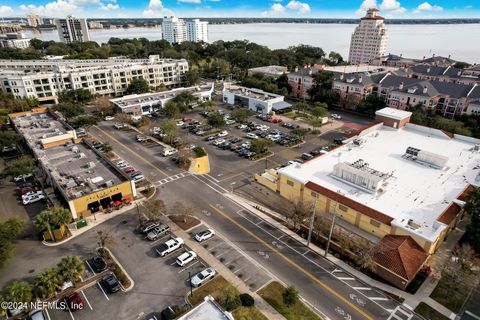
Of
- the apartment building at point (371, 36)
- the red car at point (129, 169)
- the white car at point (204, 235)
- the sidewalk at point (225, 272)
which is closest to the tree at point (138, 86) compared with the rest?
the red car at point (129, 169)

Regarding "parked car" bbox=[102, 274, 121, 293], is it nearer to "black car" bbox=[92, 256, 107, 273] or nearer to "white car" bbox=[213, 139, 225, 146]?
"black car" bbox=[92, 256, 107, 273]

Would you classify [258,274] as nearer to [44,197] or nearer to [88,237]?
[88,237]

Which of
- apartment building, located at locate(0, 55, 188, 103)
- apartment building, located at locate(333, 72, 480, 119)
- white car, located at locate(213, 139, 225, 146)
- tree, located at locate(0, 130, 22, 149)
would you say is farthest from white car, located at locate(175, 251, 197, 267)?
apartment building, located at locate(0, 55, 188, 103)

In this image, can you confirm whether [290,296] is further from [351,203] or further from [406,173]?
[406,173]

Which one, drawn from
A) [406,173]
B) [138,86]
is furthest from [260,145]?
[138,86]

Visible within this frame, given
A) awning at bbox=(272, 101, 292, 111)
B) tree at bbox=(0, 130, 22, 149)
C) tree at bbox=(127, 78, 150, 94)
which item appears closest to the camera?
tree at bbox=(0, 130, 22, 149)

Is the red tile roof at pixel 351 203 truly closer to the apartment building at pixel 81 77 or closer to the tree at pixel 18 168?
the tree at pixel 18 168

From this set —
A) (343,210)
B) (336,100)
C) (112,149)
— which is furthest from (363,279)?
(336,100)
